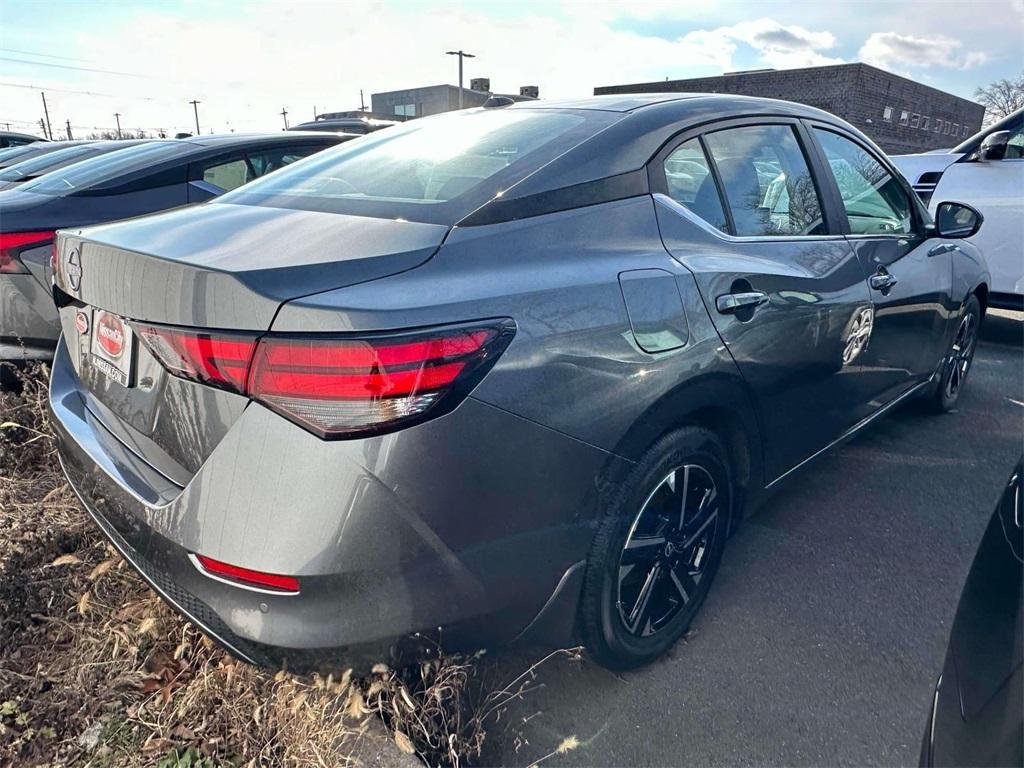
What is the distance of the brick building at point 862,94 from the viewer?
30062mm

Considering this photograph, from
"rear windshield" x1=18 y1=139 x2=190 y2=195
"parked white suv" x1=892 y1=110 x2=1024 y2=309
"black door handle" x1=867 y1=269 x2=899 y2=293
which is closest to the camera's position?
"black door handle" x1=867 y1=269 x2=899 y2=293

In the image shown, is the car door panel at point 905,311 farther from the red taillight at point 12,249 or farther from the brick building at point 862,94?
the brick building at point 862,94

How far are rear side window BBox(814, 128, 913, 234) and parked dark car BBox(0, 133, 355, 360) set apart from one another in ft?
10.6

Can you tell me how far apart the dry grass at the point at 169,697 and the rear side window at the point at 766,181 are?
166cm

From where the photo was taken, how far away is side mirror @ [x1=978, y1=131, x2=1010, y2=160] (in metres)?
5.42

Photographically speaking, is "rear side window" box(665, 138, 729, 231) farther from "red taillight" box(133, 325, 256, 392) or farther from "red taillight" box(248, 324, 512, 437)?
"red taillight" box(133, 325, 256, 392)

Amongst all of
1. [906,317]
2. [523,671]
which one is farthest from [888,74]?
[523,671]

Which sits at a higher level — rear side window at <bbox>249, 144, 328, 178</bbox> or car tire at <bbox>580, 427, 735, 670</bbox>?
rear side window at <bbox>249, 144, 328, 178</bbox>

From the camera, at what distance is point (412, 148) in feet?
7.88

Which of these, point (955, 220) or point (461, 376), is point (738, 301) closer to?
point (461, 376)

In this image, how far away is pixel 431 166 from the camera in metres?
2.17

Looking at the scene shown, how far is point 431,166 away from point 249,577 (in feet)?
4.34

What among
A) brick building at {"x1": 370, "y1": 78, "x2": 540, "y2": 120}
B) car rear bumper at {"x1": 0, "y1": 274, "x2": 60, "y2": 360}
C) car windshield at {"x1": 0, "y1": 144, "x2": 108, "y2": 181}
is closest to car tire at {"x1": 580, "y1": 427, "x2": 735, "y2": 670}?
car rear bumper at {"x1": 0, "y1": 274, "x2": 60, "y2": 360}

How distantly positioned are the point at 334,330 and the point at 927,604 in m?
2.35
